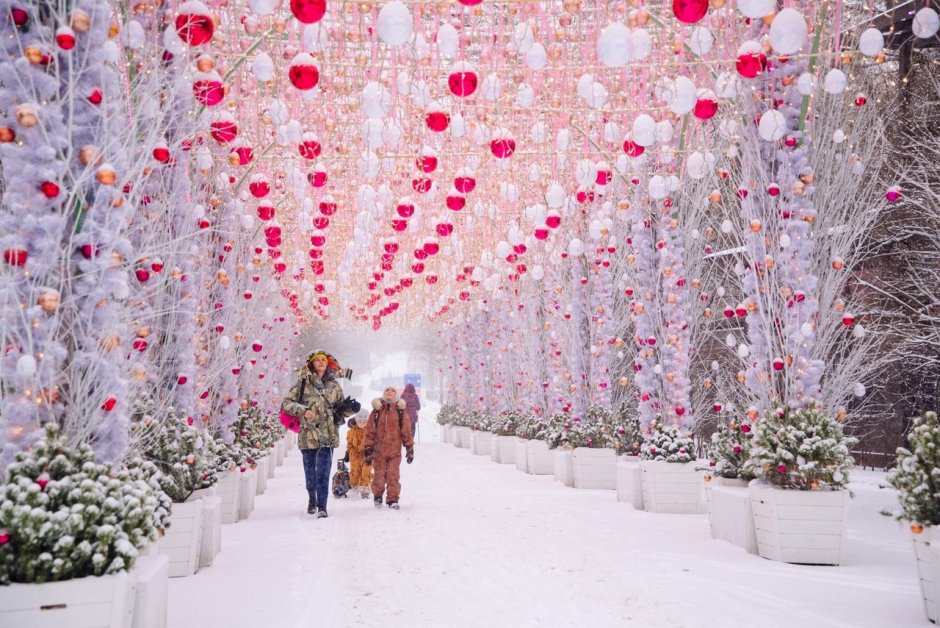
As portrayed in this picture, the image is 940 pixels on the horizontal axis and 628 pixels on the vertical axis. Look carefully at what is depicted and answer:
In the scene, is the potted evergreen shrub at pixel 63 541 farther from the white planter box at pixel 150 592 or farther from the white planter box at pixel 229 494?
→ the white planter box at pixel 229 494

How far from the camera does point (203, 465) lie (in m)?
8.25

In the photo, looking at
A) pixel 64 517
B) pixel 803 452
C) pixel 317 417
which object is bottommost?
pixel 64 517

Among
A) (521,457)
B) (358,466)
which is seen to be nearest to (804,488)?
(358,466)

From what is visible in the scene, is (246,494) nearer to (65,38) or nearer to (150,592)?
(150,592)

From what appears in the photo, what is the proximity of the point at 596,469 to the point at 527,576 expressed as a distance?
29.0 feet

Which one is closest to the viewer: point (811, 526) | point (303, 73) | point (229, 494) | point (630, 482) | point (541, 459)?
point (303, 73)

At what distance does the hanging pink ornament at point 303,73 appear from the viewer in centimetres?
525

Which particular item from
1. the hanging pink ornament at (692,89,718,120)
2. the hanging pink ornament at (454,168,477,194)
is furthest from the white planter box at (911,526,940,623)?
the hanging pink ornament at (454,168,477,194)

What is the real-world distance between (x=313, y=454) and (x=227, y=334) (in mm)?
2024

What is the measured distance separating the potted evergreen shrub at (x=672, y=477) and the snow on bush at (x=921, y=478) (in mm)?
6193

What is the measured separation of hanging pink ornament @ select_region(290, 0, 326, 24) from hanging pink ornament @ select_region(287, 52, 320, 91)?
695 millimetres

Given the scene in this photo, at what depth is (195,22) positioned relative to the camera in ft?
18.3

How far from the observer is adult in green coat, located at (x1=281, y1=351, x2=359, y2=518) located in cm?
1197

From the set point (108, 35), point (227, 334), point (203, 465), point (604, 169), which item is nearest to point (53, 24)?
point (108, 35)
